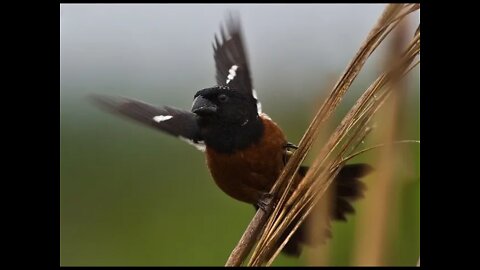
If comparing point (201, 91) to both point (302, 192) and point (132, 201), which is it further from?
point (132, 201)

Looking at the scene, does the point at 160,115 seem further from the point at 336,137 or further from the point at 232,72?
the point at 336,137

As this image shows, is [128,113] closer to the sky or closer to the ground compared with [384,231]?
closer to the sky

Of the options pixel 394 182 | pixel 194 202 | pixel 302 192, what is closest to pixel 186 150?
pixel 194 202

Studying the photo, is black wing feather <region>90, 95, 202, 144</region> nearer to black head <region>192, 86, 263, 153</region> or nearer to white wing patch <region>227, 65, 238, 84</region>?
black head <region>192, 86, 263, 153</region>

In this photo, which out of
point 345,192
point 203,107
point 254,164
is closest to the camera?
point 203,107

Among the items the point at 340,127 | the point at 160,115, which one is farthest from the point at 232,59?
the point at 340,127

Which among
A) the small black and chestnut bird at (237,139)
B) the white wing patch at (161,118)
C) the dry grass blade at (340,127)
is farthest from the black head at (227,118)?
the dry grass blade at (340,127)
